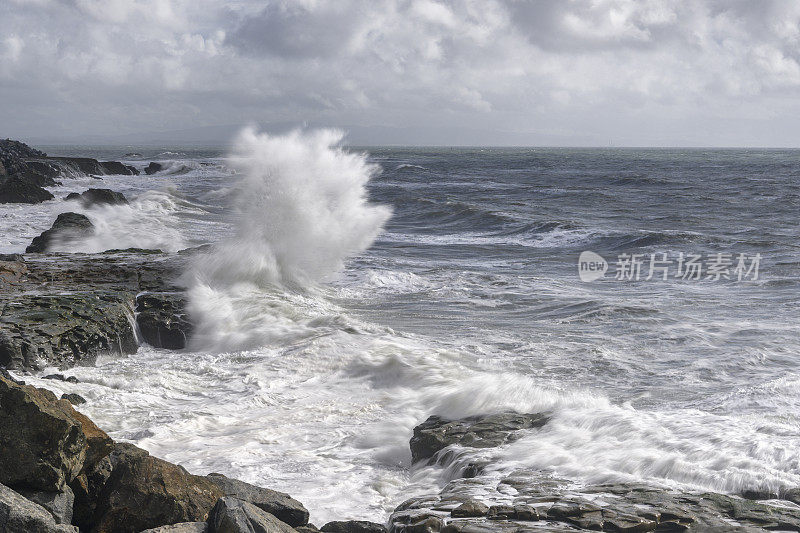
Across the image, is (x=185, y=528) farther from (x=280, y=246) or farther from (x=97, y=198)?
(x=97, y=198)

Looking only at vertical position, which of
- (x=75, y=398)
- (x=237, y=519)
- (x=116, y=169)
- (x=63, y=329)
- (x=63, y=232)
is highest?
(x=116, y=169)

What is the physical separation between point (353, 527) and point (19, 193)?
64.3 ft

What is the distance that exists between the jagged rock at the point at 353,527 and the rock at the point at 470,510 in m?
0.40

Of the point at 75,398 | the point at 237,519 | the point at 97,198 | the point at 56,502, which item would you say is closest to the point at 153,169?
the point at 97,198

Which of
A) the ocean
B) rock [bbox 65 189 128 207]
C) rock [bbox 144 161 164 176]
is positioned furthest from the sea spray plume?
rock [bbox 144 161 164 176]

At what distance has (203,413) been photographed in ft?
19.4

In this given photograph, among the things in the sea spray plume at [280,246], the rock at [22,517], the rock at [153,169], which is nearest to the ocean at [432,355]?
the sea spray plume at [280,246]

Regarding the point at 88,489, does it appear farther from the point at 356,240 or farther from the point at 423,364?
the point at 356,240

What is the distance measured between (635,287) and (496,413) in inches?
268

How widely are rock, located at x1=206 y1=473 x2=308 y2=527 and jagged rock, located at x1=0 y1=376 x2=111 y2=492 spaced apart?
2.53ft

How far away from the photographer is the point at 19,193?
2017cm

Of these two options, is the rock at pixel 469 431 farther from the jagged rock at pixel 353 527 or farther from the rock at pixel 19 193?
the rock at pixel 19 193

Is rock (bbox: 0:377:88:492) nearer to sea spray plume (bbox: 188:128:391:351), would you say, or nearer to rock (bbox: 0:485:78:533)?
rock (bbox: 0:485:78:533)

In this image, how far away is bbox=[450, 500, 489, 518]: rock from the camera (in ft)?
12.8
